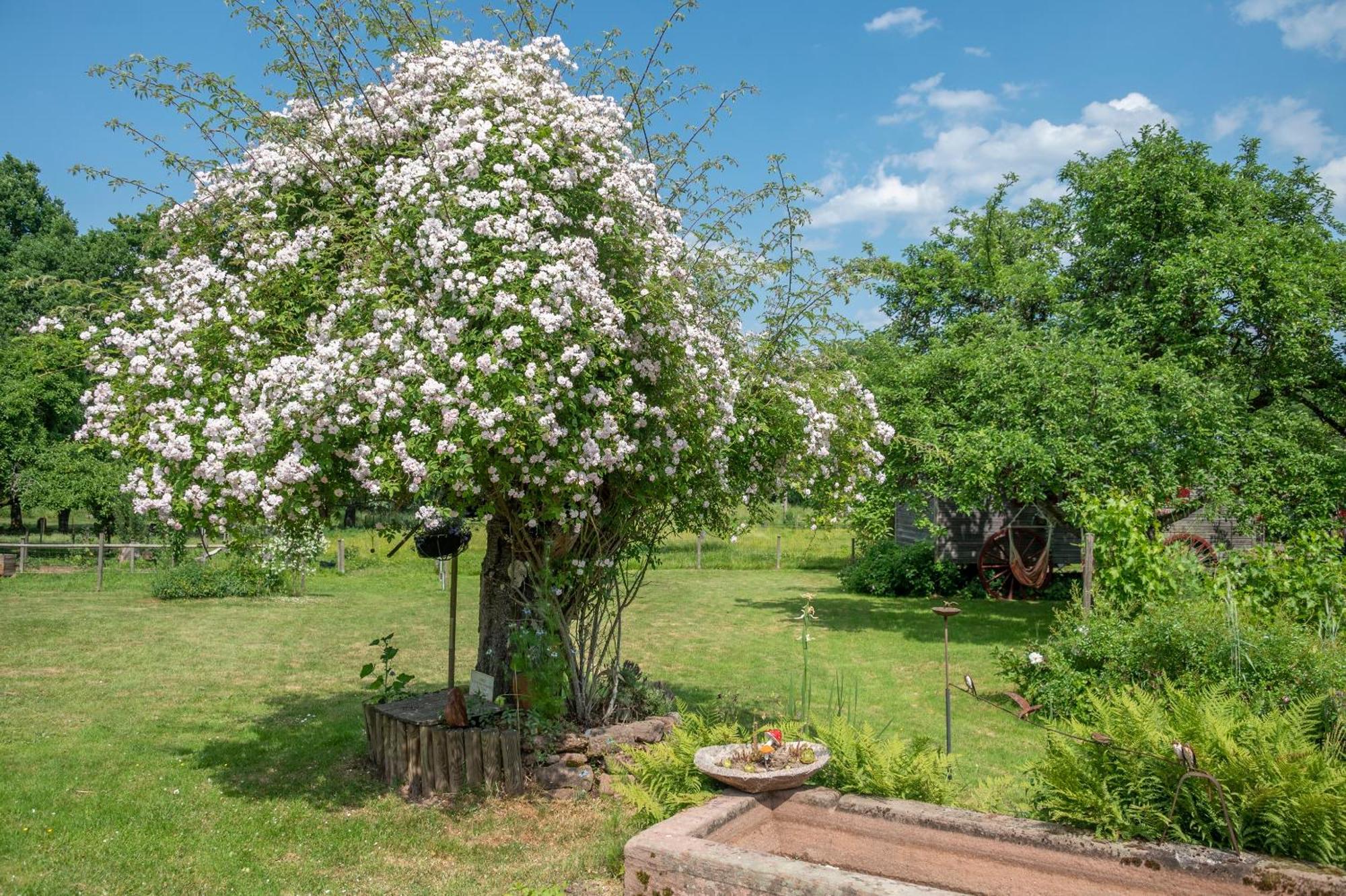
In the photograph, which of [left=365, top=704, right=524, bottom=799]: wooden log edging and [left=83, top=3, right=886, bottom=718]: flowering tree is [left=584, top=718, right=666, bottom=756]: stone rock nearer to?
[left=83, top=3, right=886, bottom=718]: flowering tree

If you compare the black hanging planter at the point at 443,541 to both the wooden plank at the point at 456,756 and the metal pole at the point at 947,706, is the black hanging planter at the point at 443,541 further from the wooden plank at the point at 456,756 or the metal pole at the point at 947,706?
the metal pole at the point at 947,706

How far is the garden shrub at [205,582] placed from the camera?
16.5m

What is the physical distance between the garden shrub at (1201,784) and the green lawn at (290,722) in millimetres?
2224

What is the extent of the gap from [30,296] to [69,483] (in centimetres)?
1160

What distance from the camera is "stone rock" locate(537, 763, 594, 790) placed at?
638cm

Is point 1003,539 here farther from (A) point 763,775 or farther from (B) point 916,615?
(A) point 763,775

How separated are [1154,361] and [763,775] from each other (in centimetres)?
1071

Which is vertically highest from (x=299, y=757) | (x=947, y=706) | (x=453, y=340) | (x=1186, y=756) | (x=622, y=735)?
(x=453, y=340)

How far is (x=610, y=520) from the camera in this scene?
6742mm

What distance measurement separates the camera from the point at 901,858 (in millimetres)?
4117

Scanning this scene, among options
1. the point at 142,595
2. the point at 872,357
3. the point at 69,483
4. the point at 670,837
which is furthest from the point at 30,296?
the point at 670,837

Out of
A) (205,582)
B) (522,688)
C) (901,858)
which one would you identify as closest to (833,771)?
(901,858)

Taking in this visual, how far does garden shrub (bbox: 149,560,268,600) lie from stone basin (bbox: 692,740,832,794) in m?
13.8

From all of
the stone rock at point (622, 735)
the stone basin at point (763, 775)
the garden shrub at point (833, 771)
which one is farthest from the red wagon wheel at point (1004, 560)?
the stone basin at point (763, 775)
